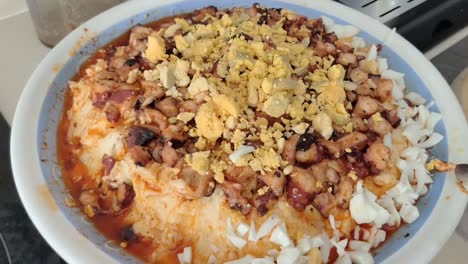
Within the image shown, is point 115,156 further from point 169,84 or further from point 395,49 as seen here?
point 395,49

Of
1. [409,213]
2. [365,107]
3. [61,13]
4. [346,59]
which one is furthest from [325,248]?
[61,13]

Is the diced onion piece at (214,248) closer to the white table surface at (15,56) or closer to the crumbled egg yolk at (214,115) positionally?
the crumbled egg yolk at (214,115)

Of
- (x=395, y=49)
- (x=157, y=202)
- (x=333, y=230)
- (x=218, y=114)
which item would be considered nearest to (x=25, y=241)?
(x=157, y=202)

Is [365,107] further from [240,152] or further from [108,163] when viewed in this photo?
[108,163]

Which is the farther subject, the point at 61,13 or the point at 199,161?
the point at 61,13

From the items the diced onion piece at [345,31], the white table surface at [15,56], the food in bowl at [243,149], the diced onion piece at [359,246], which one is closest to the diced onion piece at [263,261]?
the food in bowl at [243,149]

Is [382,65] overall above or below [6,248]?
above
